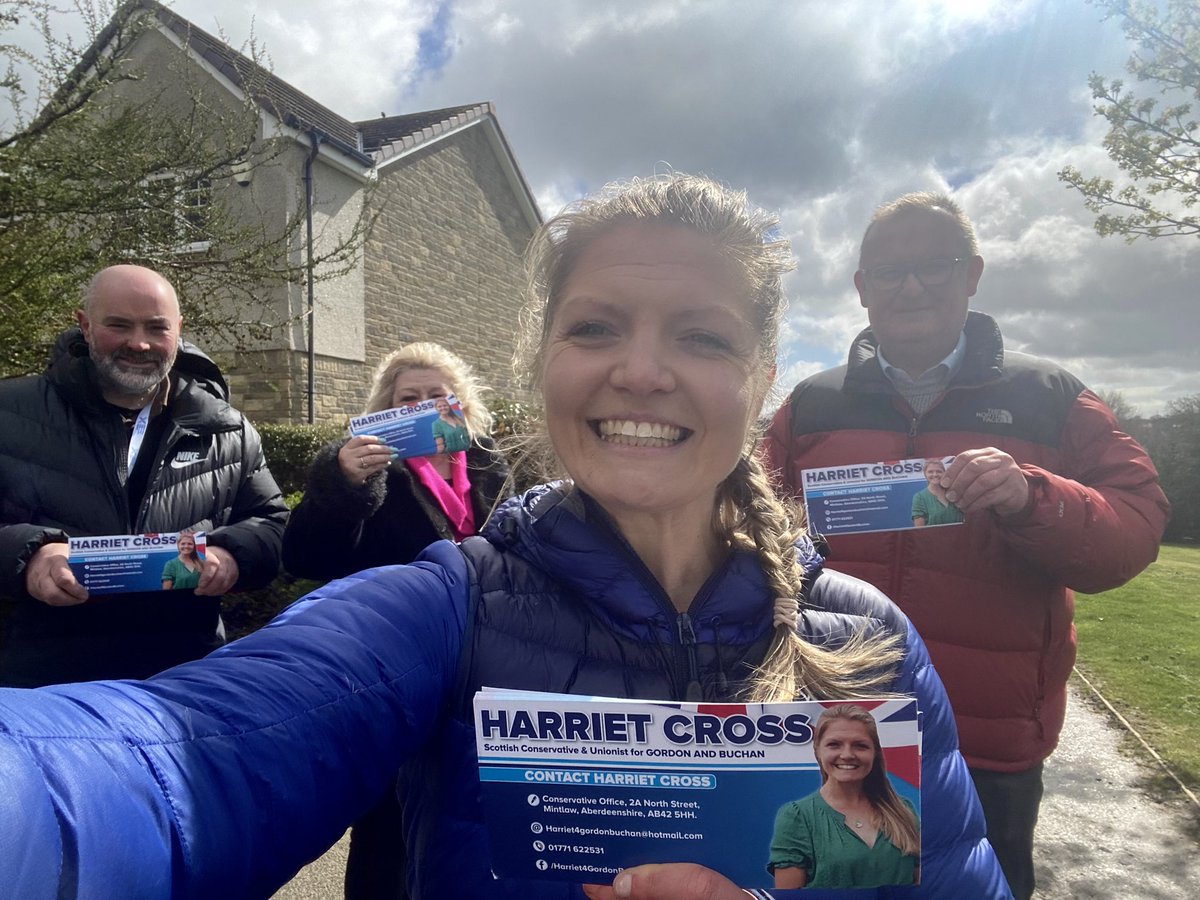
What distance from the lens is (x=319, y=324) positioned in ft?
44.3

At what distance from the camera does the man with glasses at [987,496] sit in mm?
2109

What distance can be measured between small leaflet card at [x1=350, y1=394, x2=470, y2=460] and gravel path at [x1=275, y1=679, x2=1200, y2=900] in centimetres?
219

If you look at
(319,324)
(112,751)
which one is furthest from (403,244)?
(112,751)

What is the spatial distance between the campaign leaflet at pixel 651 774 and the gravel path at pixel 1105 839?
3174mm

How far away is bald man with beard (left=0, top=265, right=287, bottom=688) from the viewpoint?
100 inches

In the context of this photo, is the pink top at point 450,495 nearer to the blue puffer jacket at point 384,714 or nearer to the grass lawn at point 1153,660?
the blue puffer jacket at point 384,714

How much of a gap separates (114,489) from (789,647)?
259cm

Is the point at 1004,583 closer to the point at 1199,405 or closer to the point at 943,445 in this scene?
the point at 943,445

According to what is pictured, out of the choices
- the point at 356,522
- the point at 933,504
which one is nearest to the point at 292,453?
the point at 356,522

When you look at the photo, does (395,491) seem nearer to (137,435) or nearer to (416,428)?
(416,428)

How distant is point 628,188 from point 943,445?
143cm

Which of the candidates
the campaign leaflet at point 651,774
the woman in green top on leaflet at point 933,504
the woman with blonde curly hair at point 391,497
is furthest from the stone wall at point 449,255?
the campaign leaflet at point 651,774

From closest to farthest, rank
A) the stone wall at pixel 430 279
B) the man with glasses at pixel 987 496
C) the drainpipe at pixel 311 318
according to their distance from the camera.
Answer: the man with glasses at pixel 987 496, the drainpipe at pixel 311 318, the stone wall at pixel 430 279

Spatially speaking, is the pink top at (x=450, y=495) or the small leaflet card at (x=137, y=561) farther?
the pink top at (x=450, y=495)
